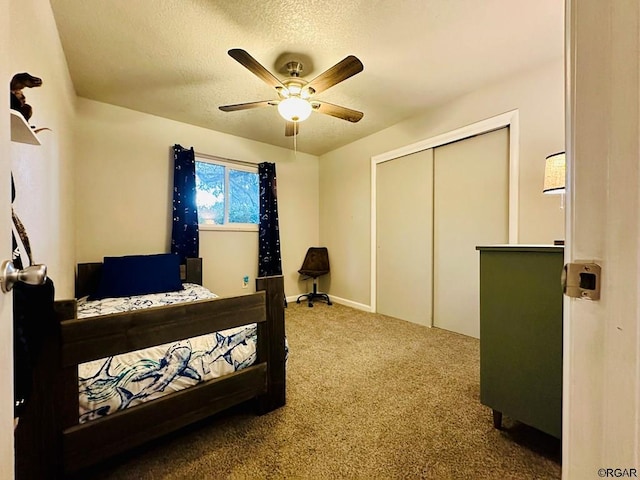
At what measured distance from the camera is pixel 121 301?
7.54 ft

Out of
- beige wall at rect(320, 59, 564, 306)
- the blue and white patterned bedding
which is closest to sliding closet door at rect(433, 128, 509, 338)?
beige wall at rect(320, 59, 564, 306)

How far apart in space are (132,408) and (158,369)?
0.16 metres

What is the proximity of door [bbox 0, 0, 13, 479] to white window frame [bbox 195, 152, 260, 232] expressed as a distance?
9.79 feet

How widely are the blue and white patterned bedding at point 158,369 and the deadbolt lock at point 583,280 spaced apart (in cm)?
143

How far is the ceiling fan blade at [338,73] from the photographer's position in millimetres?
1720

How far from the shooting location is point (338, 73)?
1.84 m

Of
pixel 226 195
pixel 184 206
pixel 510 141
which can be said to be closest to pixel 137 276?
pixel 184 206

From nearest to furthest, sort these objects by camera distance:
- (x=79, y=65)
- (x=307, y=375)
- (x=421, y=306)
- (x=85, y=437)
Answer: (x=85, y=437), (x=307, y=375), (x=79, y=65), (x=421, y=306)

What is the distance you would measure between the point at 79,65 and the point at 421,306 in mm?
3853

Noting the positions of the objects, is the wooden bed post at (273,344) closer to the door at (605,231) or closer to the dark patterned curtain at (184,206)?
the door at (605,231)

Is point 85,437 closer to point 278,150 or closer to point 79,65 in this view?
point 79,65

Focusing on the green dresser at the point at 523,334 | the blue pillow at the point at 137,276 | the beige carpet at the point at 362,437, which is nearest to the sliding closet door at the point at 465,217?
the beige carpet at the point at 362,437

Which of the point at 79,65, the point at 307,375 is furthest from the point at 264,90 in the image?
the point at 307,375

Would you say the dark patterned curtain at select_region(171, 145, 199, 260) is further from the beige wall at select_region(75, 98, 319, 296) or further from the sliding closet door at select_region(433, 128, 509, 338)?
the sliding closet door at select_region(433, 128, 509, 338)
